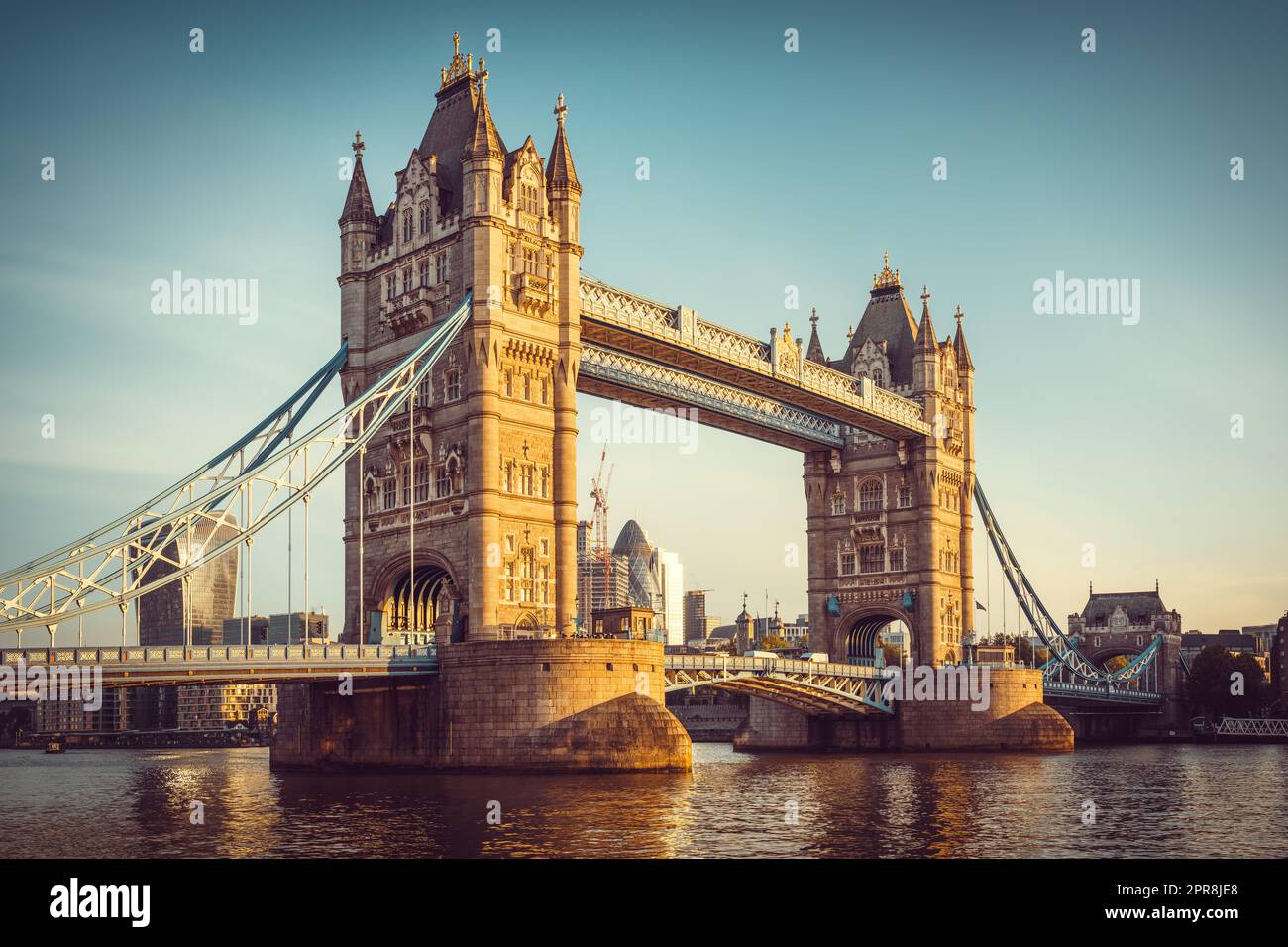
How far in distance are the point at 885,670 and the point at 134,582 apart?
56482 millimetres

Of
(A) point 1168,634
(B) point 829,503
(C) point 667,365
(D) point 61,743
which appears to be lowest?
(D) point 61,743

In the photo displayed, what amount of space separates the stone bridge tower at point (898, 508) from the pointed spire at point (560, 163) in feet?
125

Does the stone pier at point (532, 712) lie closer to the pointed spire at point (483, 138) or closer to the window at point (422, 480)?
the window at point (422, 480)

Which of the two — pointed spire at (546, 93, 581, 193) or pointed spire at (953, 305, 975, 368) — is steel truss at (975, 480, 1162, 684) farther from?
pointed spire at (546, 93, 581, 193)

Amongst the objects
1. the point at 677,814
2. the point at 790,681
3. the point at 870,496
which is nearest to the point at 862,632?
the point at 870,496

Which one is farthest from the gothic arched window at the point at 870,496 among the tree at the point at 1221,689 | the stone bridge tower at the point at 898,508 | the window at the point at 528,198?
the tree at the point at 1221,689

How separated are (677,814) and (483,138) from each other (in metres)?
34.4

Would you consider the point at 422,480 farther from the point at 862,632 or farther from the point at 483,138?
the point at 862,632

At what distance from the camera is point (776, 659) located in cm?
8050

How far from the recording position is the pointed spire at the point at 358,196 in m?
70.3

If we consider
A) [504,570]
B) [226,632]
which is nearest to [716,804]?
[504,570]

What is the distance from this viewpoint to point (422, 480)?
217 ft

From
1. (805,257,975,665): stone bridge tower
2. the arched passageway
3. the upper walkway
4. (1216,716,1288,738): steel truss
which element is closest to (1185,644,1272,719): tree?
(1216,716,1288,738): steel truss
